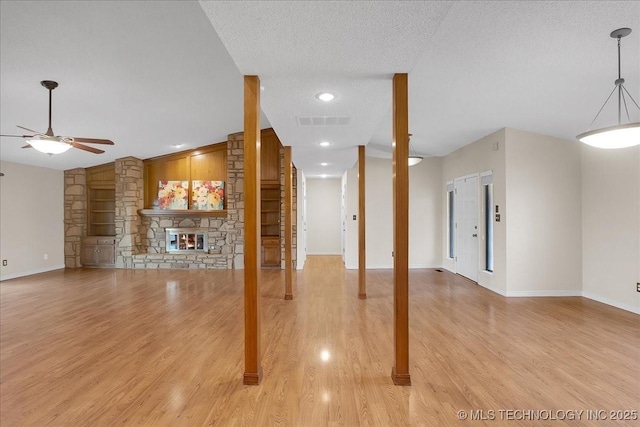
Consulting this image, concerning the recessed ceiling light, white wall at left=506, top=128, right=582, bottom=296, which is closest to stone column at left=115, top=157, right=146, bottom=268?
the recessed ceiling light

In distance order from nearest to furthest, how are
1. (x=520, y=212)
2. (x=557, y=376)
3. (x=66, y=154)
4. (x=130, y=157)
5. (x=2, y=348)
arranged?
(x=557, y=376) → (x=2, y=348) → (x=520, y=212) → (x=66, y=154) → (x=130, y=157)

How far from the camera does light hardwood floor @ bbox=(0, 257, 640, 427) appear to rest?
232 centimetres

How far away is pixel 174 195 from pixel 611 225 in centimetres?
924

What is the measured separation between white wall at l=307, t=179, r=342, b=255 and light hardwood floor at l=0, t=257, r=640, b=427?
5.74 m

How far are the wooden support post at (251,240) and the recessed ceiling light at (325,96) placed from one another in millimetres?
656

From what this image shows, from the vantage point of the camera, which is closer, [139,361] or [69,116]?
[139,361]

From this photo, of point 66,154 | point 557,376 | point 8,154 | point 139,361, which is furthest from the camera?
point 66,154

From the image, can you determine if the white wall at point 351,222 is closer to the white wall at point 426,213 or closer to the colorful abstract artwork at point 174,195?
the white wall at point 426,213

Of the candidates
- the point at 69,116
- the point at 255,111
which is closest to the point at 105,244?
the point at 69,116

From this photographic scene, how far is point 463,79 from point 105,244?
9.31 meters

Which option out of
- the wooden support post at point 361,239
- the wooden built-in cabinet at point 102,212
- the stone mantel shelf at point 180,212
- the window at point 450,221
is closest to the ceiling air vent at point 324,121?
the wooden support post at point 361,239

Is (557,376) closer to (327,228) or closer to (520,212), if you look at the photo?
(520,212)

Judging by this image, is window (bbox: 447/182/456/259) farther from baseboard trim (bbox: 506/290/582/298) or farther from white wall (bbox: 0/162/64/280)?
white wall (bbox: 0/162/64/280)

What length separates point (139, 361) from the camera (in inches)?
122
